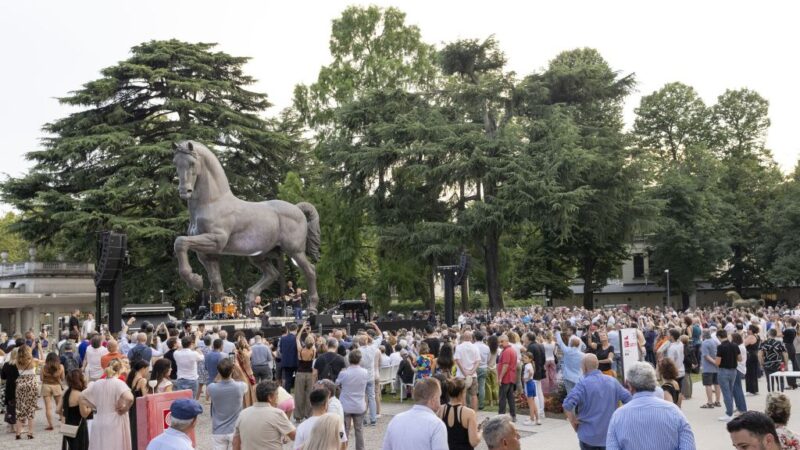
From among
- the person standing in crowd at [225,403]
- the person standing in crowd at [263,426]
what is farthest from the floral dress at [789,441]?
the person standing in crowd at [225,403]

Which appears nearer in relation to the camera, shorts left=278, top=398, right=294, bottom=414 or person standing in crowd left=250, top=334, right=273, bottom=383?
shorts left=278, top=398, right=294, bottom=414

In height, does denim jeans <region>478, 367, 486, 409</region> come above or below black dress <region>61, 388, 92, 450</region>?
below

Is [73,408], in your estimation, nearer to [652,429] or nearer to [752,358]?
[652,429]

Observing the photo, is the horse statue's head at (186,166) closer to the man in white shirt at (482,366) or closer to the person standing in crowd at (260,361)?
the person standing in crowd at (260,361)

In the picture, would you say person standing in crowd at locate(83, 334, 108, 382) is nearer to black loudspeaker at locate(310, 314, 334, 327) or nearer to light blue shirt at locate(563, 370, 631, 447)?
light blue shirt at locate(563, 370, 631, 447)

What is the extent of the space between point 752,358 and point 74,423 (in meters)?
12.8

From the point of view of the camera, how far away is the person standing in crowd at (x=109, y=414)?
313 inches

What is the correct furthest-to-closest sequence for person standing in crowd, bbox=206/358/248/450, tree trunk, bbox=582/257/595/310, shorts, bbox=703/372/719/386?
tree trunk, bbox=582/257/595/310 → shorts, bbox=703/372/719/386 → person standing in crowd, bbox=206/358/248/450

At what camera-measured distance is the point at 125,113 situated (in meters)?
38.6

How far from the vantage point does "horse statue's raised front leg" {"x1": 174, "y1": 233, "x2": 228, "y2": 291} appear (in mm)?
19344

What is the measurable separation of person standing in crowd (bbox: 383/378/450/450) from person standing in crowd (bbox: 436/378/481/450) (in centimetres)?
41

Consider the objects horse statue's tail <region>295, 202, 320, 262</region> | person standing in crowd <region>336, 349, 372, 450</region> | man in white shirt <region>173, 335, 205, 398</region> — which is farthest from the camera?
horse statue's tail <region>295, 202, 320, 262</region>

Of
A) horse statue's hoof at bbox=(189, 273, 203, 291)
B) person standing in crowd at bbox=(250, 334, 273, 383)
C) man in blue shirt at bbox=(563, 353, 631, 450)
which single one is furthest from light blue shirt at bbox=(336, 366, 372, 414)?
horse statue's hoof at bbox=(189, 273, 203, 291)

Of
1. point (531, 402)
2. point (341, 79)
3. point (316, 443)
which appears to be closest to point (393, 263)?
point (341, 79)
